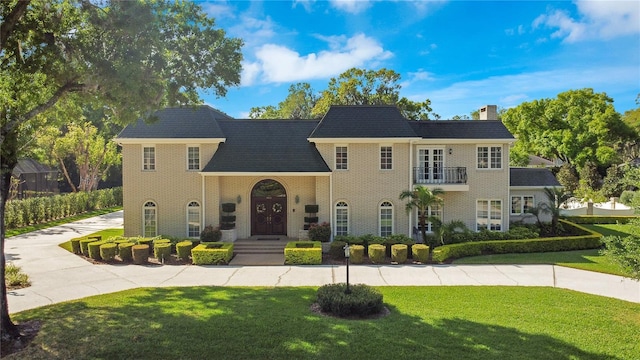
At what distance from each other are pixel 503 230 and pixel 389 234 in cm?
677

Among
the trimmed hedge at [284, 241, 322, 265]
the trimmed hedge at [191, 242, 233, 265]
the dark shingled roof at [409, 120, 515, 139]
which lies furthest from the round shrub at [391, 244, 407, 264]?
the trimmed hedge at [191, 242, 233, 265]

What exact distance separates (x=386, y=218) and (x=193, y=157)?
36.9 feet

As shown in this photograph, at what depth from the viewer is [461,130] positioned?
22891mm

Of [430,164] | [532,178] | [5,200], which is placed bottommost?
[5,200]

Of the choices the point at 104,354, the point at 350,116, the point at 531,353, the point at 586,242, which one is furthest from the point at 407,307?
the point at 586,242

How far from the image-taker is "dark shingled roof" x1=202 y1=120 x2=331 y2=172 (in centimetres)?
2123

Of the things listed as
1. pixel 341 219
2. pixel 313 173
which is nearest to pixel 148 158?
pixel 313 173

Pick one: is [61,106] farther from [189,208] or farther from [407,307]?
[407,307]

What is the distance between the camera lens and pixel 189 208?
21766mm

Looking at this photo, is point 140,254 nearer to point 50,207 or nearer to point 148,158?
point 148,158

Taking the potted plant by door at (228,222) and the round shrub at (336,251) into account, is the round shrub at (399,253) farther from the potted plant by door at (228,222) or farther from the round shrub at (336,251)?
the potted plant by door at (228,222)

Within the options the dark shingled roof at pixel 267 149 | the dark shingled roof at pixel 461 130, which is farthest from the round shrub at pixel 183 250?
the dark shingled roof at pixel 461 130

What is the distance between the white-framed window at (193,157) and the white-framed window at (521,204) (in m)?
18.9

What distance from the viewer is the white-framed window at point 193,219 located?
71.4 ft
